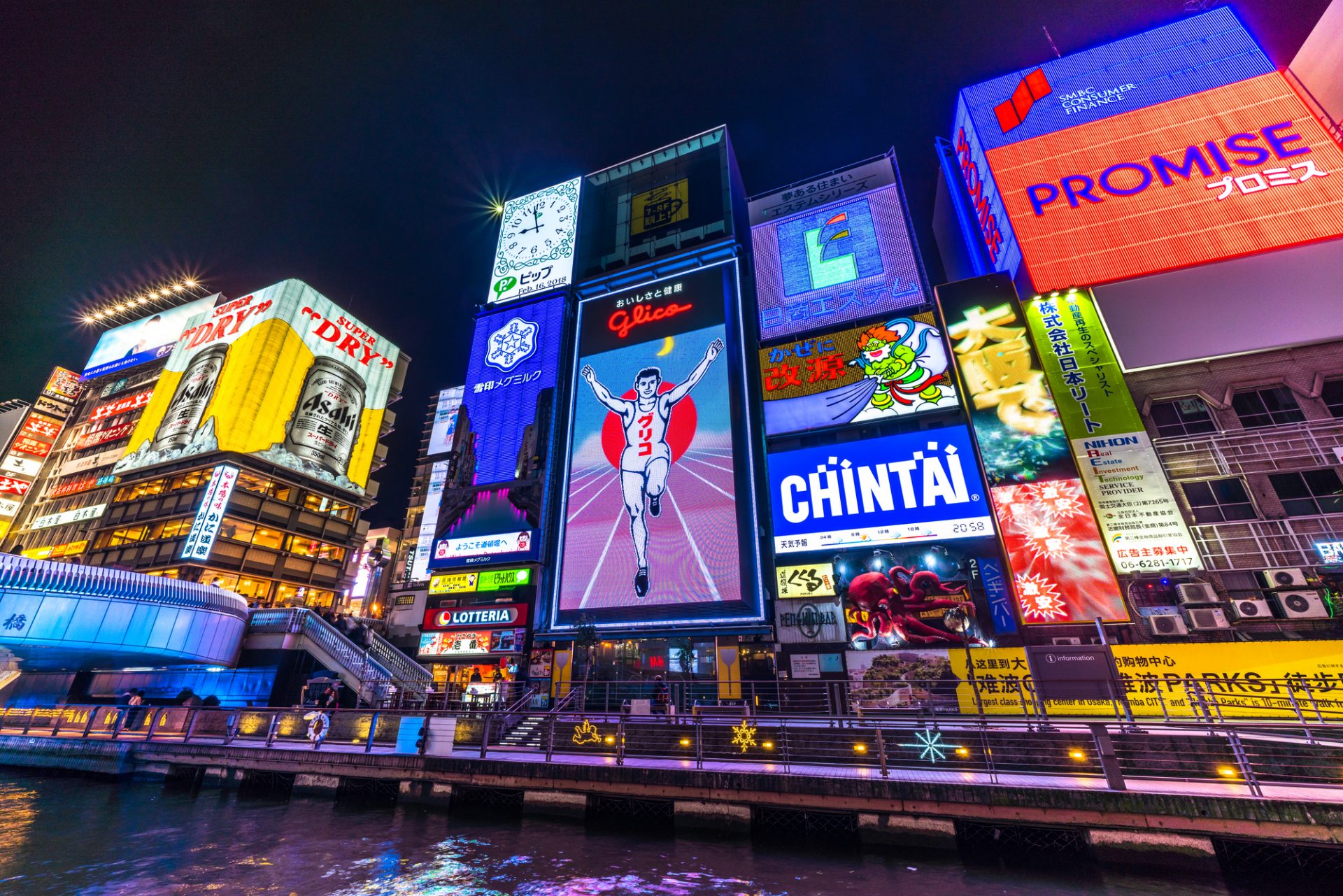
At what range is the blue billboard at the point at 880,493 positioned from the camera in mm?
23234

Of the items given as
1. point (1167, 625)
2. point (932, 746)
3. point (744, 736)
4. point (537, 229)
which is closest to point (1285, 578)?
point (1167, 625)

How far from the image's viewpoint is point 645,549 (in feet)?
91.3

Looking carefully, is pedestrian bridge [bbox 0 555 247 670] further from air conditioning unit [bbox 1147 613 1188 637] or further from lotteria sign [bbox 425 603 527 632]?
air conditioning unit [bbox 1147 613 1188 637]

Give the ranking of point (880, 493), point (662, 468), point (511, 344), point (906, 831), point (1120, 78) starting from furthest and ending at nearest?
1. point (511, 344)
2. point (1120, 78)
3. point (662, 468)
4. point (880, 493)
5. point (906, 831)

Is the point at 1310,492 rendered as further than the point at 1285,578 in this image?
Yes

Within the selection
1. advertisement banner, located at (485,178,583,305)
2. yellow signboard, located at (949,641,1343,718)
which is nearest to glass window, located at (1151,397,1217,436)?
yellow signboard, located at (949,641,1343,718)

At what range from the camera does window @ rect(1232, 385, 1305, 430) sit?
68.0ft

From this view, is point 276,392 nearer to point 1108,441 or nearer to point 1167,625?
point 1108,441

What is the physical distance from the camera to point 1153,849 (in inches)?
322

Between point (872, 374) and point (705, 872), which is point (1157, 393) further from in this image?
point (705, 872)

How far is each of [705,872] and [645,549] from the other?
19.7 meters

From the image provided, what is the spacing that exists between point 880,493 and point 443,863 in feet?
69.8

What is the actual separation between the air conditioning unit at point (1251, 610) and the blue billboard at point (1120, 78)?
2622 centimetres

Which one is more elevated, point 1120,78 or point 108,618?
Result: point 1120,78
